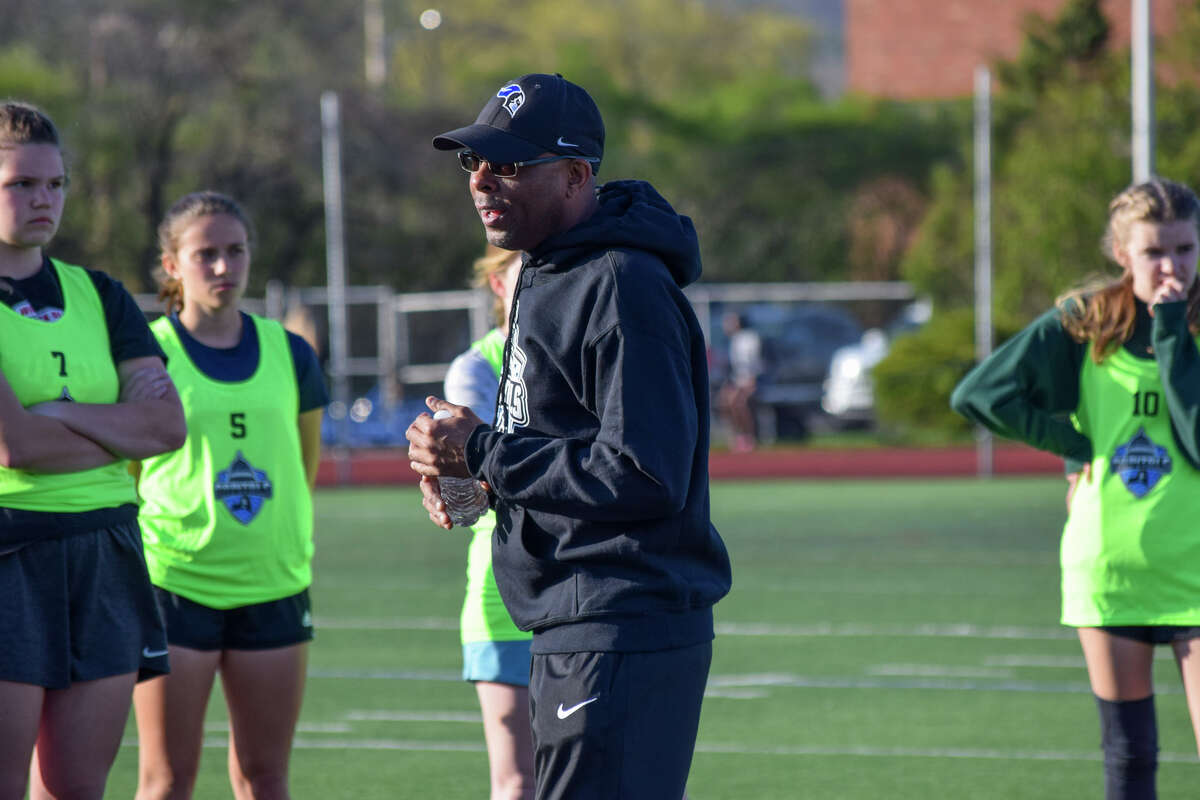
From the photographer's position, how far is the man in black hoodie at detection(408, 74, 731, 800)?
2992mm

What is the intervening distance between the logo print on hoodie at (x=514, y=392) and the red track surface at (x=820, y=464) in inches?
660

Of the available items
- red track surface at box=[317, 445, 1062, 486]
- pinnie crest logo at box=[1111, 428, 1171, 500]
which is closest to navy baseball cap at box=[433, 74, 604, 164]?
pinnie crest logo at box=[1111, 428, 1171, 500]

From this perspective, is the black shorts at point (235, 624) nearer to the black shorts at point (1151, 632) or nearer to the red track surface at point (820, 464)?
the black shorts at point (1151, 632)

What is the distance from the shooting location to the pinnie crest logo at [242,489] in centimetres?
488

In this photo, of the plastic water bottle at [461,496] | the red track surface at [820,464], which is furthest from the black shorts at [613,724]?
the red track surface at [820,464]

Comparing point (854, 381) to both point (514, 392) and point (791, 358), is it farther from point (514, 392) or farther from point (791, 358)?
point (514, 392)

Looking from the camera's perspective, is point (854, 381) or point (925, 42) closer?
point (854, 381)

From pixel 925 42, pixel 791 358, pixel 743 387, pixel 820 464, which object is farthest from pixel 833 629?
pixel 925 42

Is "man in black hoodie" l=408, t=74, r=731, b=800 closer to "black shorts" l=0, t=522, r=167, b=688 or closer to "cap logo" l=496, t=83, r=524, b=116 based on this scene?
"cap logo" l=496, t=83, r=524, b=116

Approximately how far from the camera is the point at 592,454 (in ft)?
9.82

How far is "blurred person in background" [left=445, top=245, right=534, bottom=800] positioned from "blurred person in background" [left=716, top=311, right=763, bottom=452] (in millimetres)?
19358

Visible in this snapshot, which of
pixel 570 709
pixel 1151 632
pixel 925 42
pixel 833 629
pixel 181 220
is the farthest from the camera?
pixel 925 42

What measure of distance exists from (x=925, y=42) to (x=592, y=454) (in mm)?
43122

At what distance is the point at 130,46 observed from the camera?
94.2 feet
